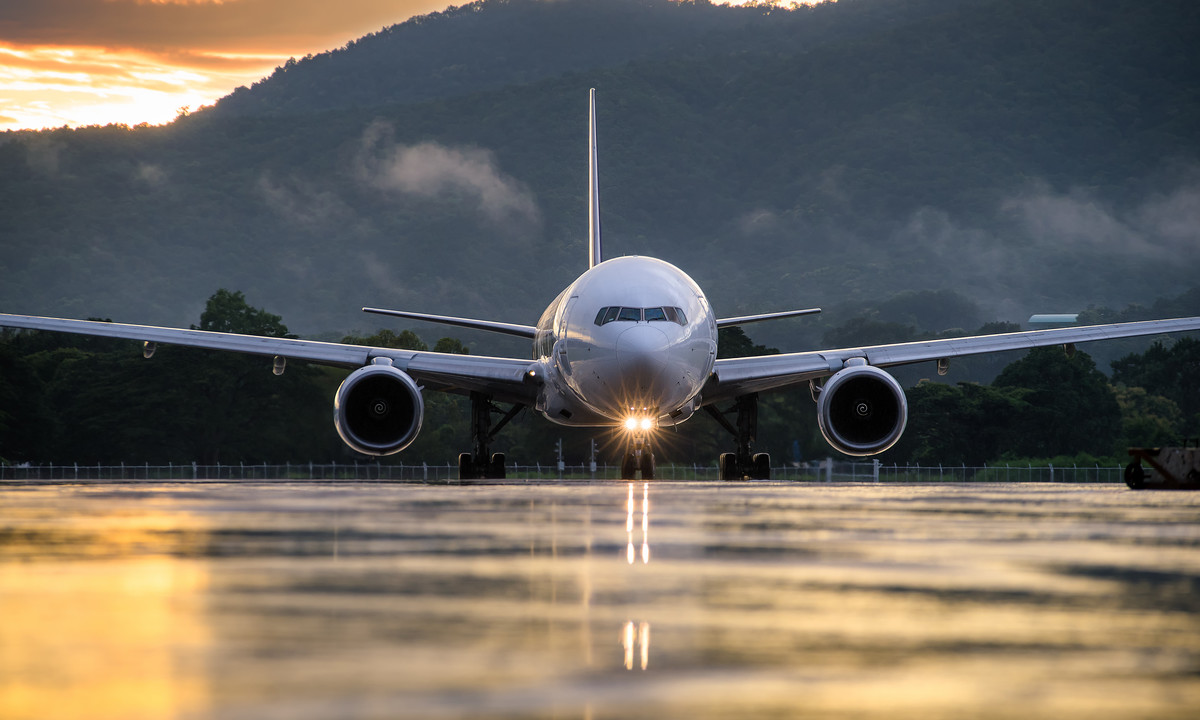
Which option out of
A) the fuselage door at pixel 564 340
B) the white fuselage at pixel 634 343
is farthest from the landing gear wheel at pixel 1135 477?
the fuselage door at pixel 564 340

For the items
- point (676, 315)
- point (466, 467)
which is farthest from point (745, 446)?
point (676, 315)

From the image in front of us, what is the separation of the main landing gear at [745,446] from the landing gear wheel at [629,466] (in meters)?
2.81

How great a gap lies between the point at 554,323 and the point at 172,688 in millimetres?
24583

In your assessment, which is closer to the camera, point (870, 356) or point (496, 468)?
point (870, 356)

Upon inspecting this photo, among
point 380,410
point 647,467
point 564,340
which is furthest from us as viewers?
point 647,467

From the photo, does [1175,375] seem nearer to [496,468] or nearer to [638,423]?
[496,468]

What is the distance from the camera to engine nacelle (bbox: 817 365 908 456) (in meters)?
28.1

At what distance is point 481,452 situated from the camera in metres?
31.6

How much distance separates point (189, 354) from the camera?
273 ft

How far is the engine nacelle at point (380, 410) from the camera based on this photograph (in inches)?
1099

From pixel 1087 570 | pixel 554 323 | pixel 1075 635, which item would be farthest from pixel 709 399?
pixel 1075 635

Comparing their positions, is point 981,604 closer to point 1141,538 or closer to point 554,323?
point 1141,538

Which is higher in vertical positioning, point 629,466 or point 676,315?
point 676,315

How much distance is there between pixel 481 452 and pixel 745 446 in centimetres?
562
